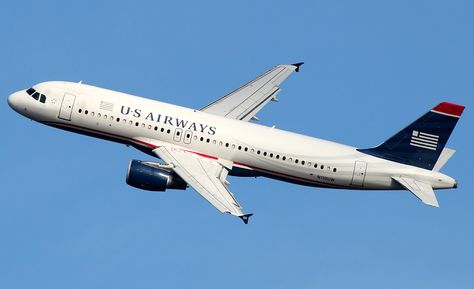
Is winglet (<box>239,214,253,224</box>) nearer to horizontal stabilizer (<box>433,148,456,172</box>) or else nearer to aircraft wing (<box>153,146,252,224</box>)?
aircraft wing (<box>153,146,252,224</box>)

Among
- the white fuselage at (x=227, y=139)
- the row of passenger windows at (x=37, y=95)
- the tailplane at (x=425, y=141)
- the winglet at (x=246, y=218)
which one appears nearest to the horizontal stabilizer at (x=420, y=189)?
the white fuselage at (x=227, y=139)

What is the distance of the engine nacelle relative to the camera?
107875 millimetres

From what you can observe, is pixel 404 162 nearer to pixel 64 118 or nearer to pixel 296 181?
pixel 296 181

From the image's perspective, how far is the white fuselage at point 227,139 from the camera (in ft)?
365

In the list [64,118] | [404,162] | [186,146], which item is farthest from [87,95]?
[404,162]

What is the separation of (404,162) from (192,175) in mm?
19037

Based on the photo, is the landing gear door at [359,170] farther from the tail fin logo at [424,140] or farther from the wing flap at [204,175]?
the wing flap at [204,175]

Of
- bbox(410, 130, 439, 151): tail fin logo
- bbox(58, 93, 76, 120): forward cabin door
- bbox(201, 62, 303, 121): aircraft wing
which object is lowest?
bbox(58, 93, 76, 120): forward cabin door

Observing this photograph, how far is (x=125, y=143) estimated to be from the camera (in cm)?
11244

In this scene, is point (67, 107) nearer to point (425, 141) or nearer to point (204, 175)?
point (204, 175)

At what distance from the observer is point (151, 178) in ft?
354

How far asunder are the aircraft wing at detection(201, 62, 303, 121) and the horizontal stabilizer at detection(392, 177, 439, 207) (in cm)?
1601

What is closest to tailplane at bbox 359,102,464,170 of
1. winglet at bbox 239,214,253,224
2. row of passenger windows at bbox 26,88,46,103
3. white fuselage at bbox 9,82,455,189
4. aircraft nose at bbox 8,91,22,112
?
white fuselage at bbox 9,82,455,189

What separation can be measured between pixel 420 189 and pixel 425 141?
436cm
